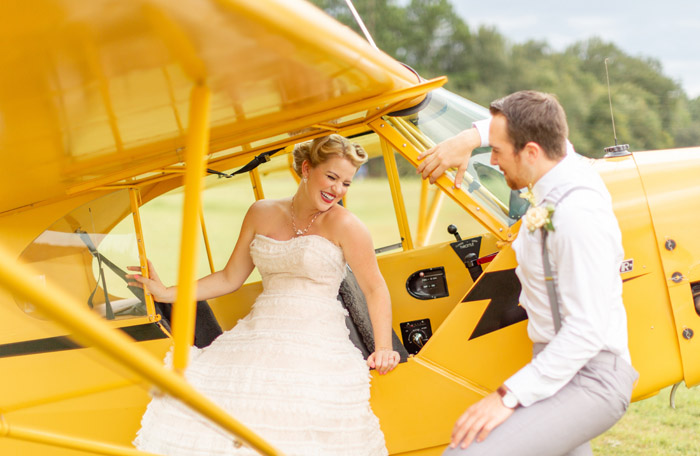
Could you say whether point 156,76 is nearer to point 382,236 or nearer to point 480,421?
point 480,421

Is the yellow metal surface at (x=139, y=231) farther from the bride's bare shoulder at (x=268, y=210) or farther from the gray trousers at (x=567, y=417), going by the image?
the gray trousers at (x=567, y=417)

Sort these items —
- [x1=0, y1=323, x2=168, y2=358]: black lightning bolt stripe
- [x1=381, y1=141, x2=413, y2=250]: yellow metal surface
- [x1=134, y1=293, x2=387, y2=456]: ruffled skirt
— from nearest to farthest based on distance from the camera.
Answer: [x1=134, y1=293, x2=387, y2=456]: ruffled skirt, [x1=0, y1=323, x2=168, y2=358]: black lightning bolt stripe, [x1=381, y1=141, x2=413, y2=250]: yellow metal surface

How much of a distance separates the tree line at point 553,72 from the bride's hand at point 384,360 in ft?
81.1

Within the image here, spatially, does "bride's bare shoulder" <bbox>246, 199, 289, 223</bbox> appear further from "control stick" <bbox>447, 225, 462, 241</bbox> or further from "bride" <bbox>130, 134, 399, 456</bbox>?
"control stick" <bbox>447, 225, 462, 241</bbox>

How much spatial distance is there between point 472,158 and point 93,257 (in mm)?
1876

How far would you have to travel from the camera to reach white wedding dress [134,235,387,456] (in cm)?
245

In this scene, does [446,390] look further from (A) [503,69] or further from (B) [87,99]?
(A) [503,69]

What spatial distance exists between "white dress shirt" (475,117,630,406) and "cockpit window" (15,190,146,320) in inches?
70.0

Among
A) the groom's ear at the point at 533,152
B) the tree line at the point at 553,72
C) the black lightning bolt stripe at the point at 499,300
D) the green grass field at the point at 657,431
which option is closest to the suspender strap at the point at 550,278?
the groom's ear at the point at 533,152

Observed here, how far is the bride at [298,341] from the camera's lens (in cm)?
246

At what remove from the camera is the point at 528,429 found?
2002mm

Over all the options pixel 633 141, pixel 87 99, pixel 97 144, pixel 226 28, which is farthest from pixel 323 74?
pixel 633 141

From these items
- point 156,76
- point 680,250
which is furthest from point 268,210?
point 680,250

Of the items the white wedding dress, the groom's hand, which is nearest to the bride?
the white wedding dress
